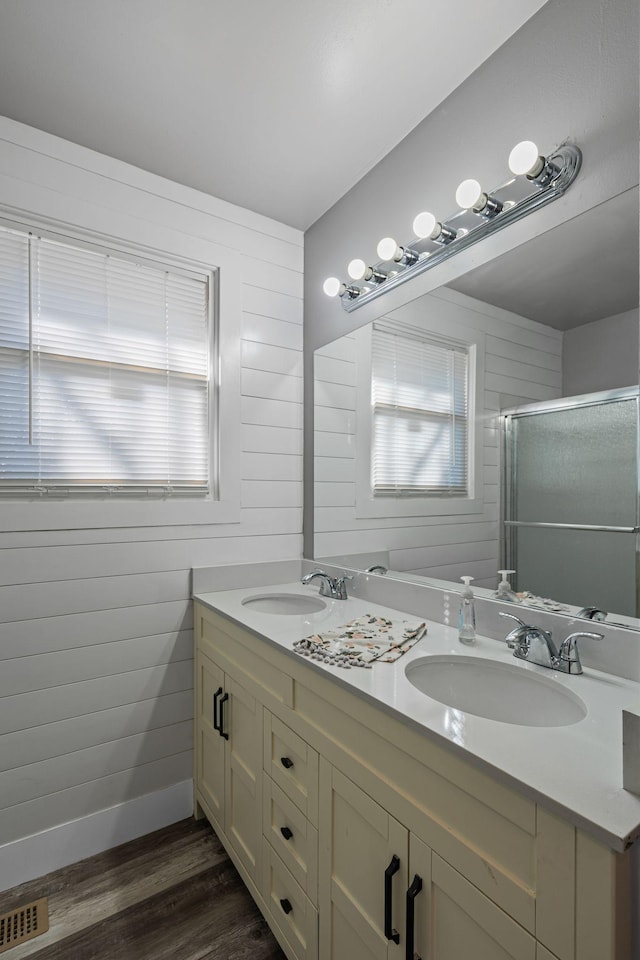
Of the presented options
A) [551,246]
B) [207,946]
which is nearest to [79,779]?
[207,946]

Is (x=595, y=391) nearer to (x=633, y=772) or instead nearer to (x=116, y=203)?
(x=633, y=772)

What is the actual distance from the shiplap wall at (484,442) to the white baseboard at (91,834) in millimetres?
1133

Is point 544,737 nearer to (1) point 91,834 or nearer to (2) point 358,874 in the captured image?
(2) point 358,874

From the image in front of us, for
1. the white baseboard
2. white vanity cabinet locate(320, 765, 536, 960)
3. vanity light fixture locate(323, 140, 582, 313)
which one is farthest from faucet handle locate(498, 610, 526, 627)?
the white baseboard

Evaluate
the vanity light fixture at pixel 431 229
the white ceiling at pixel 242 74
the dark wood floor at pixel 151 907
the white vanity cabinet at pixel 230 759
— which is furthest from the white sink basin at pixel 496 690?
the white ceiling at pixel 242 74

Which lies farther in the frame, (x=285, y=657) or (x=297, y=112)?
(x=297, y=112)

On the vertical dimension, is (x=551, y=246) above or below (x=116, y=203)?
below

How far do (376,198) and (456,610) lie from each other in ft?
5.04

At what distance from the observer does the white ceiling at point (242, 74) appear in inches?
51.6

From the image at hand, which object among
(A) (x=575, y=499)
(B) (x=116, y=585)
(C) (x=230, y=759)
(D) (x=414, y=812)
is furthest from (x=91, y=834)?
(A) (x=575, y=499)

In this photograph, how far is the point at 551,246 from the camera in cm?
128

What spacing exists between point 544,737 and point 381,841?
406 mm

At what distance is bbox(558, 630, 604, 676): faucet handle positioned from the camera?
109 cm

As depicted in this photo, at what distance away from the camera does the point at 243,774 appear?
154 centimetres
